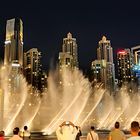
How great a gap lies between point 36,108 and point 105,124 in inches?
463

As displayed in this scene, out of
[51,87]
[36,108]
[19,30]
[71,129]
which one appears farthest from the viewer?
[19,30]

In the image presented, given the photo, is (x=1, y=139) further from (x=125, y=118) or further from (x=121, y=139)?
(x=125, y=118)

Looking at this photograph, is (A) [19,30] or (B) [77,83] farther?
(A) [19,30]

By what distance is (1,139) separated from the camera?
9008 millimetres

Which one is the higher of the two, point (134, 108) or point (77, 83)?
point (77, 83)

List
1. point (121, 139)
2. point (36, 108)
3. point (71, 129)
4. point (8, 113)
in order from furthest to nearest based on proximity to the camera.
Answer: point (36, 108) < point (8, 113) < point (121, 139) < point (71, 129)

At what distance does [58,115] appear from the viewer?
145 ft

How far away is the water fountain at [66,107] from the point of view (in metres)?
42.3

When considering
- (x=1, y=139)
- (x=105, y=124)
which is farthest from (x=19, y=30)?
(x=1, y=139)

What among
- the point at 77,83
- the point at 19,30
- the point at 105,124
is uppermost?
the point at 19,30

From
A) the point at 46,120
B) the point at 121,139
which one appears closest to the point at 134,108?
the point at 46,120

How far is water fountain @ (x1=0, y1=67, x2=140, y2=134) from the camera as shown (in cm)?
4234

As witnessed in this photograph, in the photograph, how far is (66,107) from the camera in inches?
1679

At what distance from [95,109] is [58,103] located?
15.9 m
